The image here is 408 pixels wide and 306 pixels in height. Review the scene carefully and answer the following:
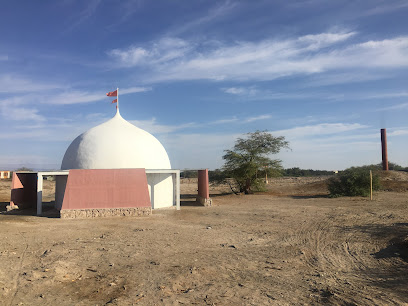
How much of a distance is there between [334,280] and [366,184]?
65.4 ft

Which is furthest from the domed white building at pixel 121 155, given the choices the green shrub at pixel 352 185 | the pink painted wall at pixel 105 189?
the green shrub at pixel 352 185

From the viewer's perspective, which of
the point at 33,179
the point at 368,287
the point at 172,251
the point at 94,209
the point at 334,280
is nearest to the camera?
the point at 368,287

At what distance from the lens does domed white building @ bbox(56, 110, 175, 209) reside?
18562 mm

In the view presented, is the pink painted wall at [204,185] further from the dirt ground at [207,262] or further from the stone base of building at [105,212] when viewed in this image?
the dirt ground at [207,262]

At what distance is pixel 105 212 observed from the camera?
15703 millimetres

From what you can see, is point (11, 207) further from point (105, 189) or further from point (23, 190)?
point (105, 189)

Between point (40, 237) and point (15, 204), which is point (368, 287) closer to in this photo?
point (40, 237)

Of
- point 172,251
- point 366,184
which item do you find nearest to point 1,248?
point 172,251

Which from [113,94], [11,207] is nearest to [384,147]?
[113,94]

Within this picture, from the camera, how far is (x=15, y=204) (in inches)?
735

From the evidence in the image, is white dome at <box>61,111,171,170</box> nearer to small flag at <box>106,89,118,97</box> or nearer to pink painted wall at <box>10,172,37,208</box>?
small flag at <box>106,89,118,97</box>

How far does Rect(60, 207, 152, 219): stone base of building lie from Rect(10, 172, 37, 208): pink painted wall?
5.40 m

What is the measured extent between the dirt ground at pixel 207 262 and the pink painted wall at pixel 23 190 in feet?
18.3

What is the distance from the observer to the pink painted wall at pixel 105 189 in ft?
51.7
